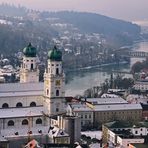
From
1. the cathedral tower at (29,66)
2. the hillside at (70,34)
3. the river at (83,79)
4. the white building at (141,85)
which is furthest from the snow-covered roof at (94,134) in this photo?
the hillside at (70,34)

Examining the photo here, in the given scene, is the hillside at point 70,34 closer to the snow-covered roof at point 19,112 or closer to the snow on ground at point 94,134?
the snow on ground at point 94,134

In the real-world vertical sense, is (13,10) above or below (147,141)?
above

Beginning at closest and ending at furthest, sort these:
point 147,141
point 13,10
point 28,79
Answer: point 147,141 → point 28,79 → point 13,10

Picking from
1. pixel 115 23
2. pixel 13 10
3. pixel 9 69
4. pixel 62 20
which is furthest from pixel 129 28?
pixel 9 69

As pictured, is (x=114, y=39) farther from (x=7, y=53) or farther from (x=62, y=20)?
(x=7, y=53)

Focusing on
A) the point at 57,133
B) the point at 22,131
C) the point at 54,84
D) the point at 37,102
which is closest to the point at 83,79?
the point at 37,102
